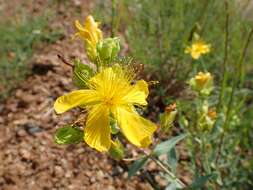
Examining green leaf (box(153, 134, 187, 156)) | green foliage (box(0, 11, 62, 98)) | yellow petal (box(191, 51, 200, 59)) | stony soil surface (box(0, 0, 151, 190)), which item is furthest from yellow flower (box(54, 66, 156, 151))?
green foliage (box(0, 11, 62, 98))

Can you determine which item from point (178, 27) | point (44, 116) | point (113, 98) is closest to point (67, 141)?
point (113, 98)

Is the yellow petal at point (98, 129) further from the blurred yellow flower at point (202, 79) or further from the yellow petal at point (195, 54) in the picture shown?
the yellow petal at point (195, 54)

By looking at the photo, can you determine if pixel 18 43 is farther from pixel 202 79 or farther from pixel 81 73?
pixel 81 73

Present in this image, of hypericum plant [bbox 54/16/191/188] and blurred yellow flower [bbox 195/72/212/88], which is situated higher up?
hypericum plant [bbox 54/16/191/188]

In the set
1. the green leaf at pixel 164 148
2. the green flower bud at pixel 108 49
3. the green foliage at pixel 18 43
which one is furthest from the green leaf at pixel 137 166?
the green foliage at pixel 18 43

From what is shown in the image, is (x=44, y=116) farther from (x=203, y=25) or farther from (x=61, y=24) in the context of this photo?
(x=203, y=25)

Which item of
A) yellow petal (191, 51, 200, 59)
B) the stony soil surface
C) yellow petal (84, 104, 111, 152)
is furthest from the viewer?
yellow petal (191, 51, 200, 59)

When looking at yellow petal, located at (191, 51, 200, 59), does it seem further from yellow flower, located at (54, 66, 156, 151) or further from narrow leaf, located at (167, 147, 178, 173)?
yellow flower, located at (54, 66, 156, 151)

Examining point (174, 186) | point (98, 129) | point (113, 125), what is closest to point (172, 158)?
point (174, 186)
